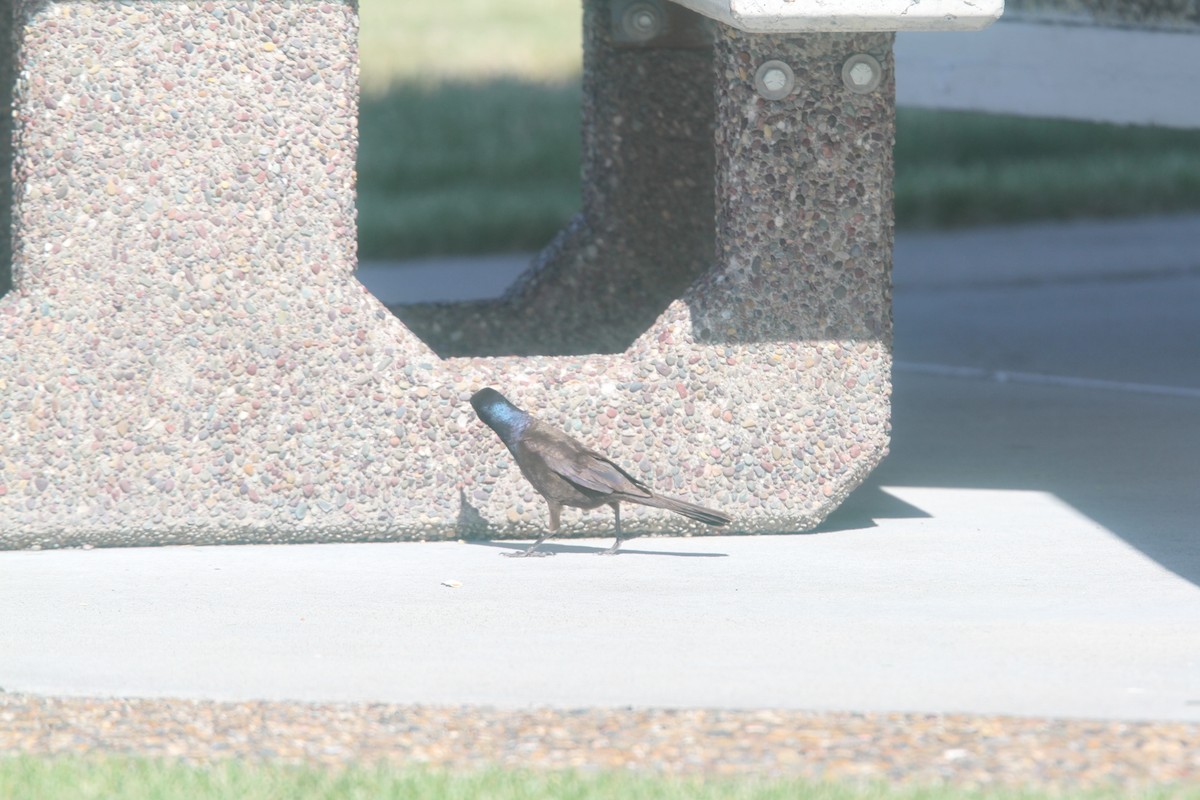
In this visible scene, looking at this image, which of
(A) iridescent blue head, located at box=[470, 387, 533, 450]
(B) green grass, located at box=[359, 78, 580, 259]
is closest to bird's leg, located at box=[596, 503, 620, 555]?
(A) iridescent blue head, located at box=[470, 387, 533, 450]

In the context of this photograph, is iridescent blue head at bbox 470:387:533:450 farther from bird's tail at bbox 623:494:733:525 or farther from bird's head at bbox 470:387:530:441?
bird's tail at bbox 623:494:733:525

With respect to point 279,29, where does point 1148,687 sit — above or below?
below

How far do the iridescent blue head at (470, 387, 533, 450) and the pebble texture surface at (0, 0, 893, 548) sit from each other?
0.68 feet

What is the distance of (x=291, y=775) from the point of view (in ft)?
14.0

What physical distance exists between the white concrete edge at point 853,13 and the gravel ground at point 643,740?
2.58 m

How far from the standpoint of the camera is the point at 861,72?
6824 millimetres

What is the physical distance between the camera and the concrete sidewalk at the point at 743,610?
4.99 m

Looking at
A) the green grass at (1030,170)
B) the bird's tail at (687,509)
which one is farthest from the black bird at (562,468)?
the green grass at (1030,170)

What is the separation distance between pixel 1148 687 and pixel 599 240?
487cm

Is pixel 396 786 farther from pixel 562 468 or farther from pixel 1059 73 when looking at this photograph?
pixel 1059 73

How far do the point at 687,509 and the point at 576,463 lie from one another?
0.39m

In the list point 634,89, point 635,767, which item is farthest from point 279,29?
point 635,767

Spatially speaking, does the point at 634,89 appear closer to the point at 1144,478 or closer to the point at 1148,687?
the point at 1144,478

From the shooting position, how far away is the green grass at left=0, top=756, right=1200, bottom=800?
4.09 metres
